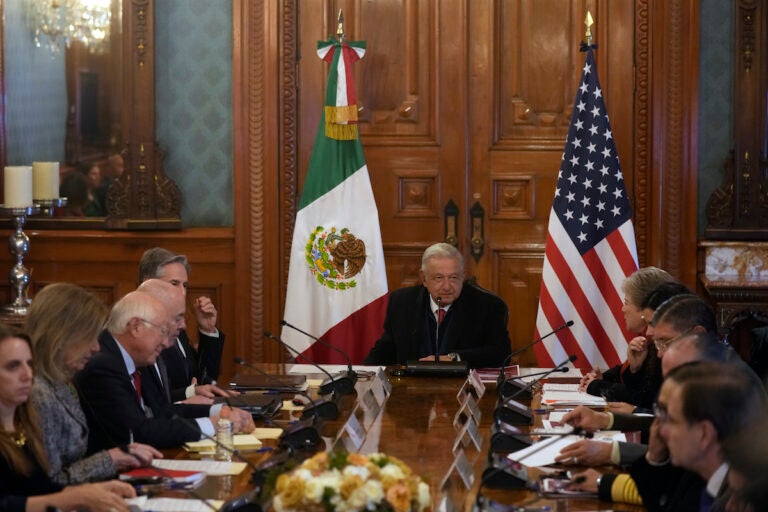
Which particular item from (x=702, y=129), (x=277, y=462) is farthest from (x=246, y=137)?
(x=277, y=462)

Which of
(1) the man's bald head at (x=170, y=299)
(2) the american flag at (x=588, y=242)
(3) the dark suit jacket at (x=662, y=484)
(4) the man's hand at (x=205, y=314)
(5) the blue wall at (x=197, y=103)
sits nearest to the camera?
(3) the dark suit jacket at (x=662, y=484)

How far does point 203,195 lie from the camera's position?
7320 mm

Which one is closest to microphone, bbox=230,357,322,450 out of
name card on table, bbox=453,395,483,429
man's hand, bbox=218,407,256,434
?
man's hand, bbox=218,407,256,434

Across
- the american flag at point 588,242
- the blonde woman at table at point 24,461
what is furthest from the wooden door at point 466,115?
the blonde woman at table at point 24,461

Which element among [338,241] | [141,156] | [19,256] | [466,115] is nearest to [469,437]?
[338,241]

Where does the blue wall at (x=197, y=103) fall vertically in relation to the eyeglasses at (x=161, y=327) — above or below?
above

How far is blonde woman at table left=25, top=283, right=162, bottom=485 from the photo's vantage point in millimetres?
3557

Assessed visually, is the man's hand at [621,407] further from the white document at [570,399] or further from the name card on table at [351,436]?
the name card on table at [351,436]

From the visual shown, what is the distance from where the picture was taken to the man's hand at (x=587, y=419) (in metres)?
4.14

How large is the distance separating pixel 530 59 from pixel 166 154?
2253 millimetres

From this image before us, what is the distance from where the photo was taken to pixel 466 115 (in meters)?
7.18

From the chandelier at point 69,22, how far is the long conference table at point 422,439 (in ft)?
9.24

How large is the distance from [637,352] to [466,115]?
8.58 ft

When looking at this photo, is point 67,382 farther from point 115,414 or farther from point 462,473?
point 462,473
